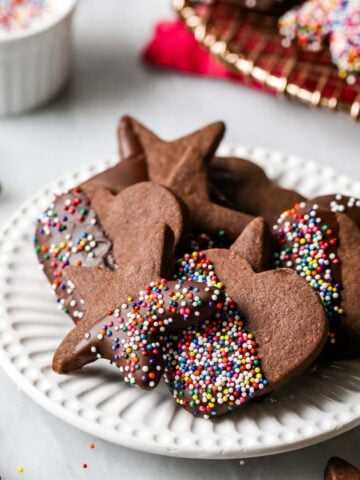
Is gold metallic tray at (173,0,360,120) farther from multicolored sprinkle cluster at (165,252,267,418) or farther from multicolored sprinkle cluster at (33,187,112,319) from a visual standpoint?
multicolored sprinkle cluster at (165,252,267,418)

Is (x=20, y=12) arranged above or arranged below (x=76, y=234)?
above

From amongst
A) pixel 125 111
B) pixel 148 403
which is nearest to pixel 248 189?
pixel 148 403

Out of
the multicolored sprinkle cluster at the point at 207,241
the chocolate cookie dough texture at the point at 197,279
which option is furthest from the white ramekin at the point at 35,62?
the multicolored sprinkle cluster at the point at 207,241

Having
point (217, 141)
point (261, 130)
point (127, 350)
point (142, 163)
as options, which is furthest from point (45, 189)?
point (261, 130)

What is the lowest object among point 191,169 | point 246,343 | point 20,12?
point 246,343

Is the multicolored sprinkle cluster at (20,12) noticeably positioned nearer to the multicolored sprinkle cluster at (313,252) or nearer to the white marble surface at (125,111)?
the white marble surface at (125,111)

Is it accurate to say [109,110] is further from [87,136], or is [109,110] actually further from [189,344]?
[189,344]

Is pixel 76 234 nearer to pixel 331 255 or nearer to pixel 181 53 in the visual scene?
pixel 331 255

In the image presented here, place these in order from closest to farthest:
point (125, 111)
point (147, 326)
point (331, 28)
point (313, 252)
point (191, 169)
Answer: point (147, 326)
point (313, 252)
point (191, 169)
point (331, 28)
point (125, 111)

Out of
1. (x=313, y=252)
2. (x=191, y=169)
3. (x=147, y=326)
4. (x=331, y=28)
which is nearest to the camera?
(x=147, y=326)
